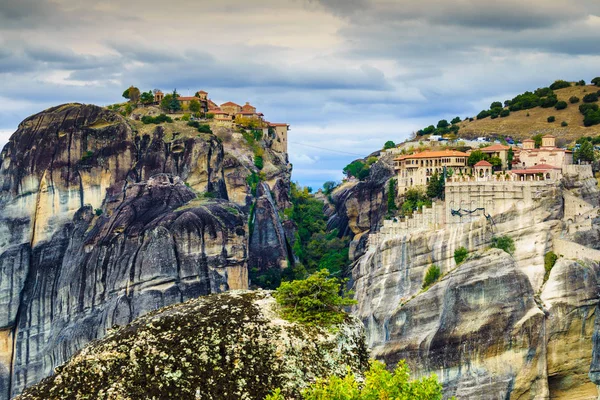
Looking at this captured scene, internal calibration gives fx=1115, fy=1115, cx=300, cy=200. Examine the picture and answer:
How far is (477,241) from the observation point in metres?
94.8

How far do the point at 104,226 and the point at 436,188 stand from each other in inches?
1590

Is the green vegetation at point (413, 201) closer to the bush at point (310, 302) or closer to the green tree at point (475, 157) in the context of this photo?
the green tree at point (475, 157)

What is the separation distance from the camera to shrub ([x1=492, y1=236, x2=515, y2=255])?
9281 cm

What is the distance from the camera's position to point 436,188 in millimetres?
105750

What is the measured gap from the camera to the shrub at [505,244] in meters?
92.8

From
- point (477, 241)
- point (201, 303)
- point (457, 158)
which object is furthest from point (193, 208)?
point (201, 303)

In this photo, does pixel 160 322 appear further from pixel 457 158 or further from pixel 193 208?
pixel 193 208

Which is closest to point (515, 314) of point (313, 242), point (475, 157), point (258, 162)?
point (475, 157)

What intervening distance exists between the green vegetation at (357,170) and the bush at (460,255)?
1631 inches

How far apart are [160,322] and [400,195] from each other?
79.6m

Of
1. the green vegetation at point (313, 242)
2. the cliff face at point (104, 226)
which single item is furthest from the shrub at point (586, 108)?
the cliff face at point (104, 226)

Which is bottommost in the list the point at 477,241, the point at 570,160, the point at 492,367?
the point at 492,367

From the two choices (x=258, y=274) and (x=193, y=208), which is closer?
(x=193, y=208)

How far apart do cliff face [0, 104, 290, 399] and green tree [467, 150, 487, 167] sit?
27.1 meters
